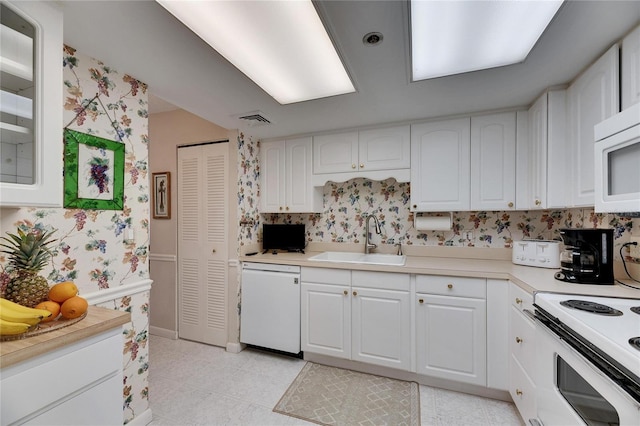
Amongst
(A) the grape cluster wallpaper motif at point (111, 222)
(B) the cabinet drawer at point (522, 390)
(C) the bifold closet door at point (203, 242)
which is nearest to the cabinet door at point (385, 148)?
(C) the bifold closet door at point (203, 242)

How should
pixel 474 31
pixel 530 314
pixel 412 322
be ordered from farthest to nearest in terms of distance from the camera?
pixel 412 322
pixel 530 314
pixel 474 31

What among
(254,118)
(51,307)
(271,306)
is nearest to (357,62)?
(254,118)

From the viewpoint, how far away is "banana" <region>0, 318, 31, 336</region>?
0.84 meters

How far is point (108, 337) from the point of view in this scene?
42.9 inches

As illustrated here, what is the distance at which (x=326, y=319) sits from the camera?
228 centimetres

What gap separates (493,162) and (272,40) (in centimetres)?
192

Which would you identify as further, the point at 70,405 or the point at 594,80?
the point at 594,80

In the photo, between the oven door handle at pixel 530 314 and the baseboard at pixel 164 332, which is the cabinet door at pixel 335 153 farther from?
the baseboard at pixel 164 332

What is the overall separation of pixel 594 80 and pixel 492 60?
0.58m

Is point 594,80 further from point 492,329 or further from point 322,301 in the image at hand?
point 322,301

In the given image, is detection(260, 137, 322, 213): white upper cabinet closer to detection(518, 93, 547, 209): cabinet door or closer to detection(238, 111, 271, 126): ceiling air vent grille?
detection(238, 111, 271, 126): ceiling air vent grille

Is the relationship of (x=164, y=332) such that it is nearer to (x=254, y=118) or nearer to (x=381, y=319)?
(x=381, y=319)

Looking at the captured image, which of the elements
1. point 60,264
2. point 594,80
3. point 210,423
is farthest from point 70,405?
point 594,80

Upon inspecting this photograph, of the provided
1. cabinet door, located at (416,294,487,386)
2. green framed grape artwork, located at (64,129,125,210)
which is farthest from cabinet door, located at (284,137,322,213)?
green framed grape artwork, located at (64,129,125,210)
